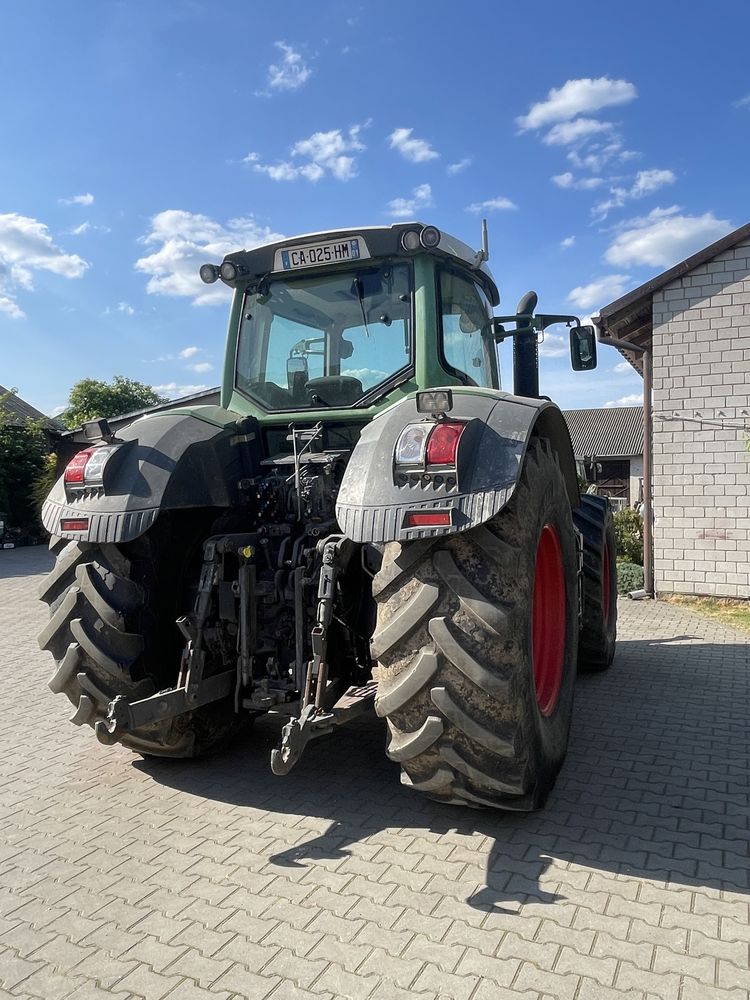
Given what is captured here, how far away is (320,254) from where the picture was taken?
416 cm

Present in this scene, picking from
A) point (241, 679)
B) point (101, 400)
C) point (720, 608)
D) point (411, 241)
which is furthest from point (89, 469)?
point (101, 400)

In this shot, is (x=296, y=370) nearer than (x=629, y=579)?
Yes

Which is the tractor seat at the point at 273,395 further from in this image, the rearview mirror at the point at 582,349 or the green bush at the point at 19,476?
the green bush at the point at 19,476

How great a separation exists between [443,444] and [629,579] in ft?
28.5

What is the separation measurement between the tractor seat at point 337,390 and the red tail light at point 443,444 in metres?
1.26

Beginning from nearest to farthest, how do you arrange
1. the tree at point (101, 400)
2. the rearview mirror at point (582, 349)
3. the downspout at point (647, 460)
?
1. the rearview mirror at point (582, 349)
2. the downspout at point (647, 460)
3. the tree at point (101, 400)

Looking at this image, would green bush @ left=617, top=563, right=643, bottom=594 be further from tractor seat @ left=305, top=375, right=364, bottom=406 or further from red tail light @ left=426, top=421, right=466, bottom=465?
red tail light @ left=426, top=421, right=466, bottom=465

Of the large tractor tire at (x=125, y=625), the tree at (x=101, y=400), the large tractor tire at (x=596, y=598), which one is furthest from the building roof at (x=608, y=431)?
the large tractor tire at (x=125, y=625)

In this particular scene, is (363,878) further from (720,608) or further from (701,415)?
(701,415)

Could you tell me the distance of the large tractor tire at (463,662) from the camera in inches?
110

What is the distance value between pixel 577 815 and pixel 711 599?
7.12 meters

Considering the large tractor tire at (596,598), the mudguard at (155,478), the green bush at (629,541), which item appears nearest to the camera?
the mudguard at (155,478)

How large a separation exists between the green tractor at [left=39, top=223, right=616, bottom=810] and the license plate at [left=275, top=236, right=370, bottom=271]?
0.04 feet

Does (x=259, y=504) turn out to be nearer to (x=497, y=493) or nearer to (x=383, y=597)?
(x=383, y=597)
